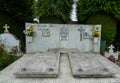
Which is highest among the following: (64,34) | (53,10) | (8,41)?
(53,10)

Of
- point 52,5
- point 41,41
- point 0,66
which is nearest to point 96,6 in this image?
point 52,5

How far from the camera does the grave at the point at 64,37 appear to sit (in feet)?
28.2

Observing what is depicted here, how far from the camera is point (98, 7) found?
9617mm

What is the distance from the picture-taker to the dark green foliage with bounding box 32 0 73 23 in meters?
9.77

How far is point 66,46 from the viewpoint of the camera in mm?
8680

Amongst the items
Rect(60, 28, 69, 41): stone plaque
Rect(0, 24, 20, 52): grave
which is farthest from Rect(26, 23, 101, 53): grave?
Rect(0, 24, 20, 52): grave

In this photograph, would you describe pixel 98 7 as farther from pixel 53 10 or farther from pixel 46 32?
pixel 46 32

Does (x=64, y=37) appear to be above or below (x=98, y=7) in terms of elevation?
below

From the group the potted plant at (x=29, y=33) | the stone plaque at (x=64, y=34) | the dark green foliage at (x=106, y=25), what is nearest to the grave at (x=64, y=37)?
the stone plaque at (x=64, y=34)

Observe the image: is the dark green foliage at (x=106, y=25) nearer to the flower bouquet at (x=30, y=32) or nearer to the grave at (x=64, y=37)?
the grave at (x=64, y=37)

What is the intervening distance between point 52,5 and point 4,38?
274 cm

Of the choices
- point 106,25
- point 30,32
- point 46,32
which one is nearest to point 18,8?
point 30,32

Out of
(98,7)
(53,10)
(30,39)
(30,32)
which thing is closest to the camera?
(30,32)

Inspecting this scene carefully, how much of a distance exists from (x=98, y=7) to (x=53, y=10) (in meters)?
2.07
